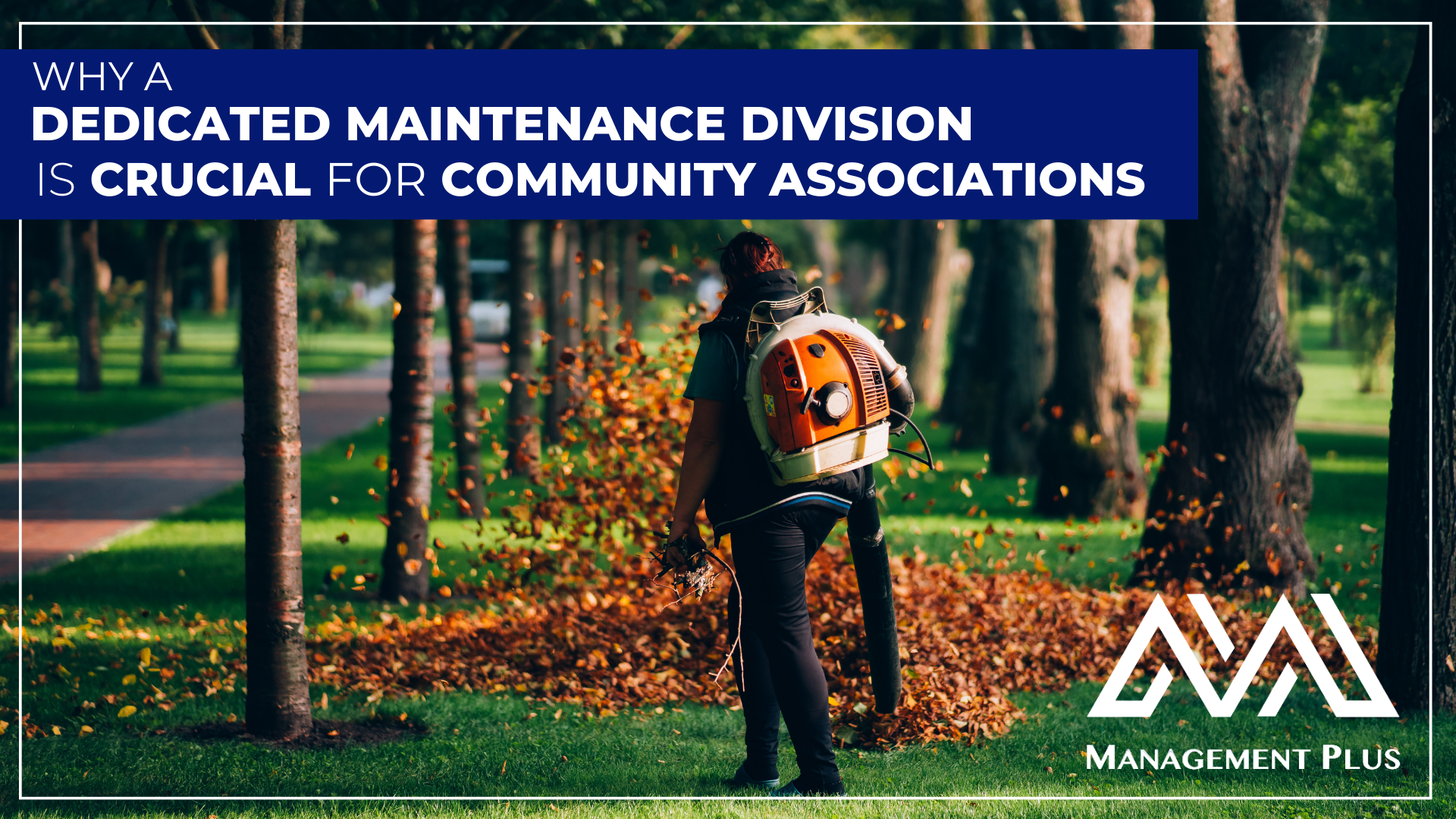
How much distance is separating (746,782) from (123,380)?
2404cm

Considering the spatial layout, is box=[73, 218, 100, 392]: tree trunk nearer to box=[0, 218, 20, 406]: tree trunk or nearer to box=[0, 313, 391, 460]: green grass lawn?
box=[0, 313, 391, 460]: green grass lawn

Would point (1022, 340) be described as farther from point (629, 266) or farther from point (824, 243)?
point (824, 243)

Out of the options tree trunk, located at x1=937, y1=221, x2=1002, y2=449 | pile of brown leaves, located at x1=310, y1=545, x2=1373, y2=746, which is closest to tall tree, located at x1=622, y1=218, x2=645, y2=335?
tree trunk, located at x1=937, y1=221, x2=1002, y2=449

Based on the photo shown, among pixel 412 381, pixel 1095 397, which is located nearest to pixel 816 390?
pixel 412 381

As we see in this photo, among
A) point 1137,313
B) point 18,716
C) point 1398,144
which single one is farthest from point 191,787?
point 1137,313

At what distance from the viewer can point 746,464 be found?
177 inches

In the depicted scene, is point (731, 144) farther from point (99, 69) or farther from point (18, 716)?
point (18, 716)

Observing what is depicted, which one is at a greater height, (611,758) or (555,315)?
(555,315)

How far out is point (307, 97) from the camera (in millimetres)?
5617

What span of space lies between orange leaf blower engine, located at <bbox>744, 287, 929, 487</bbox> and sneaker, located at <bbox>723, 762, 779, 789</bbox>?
107 cm

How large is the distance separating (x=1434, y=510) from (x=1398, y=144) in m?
1.47

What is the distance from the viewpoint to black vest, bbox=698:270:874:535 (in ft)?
14.6

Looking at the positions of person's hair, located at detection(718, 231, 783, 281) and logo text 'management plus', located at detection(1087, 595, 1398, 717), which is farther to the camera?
logo text 'management plus', located at detection(1087, 595, 1398, 717)

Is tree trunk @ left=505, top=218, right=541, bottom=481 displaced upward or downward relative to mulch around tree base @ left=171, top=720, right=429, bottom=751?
upward
